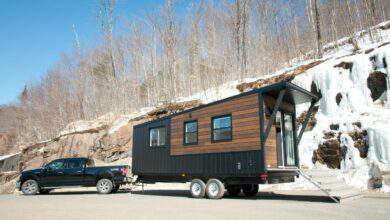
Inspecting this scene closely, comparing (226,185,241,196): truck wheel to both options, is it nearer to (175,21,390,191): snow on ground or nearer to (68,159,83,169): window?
(175,21,390,191): snow on ground

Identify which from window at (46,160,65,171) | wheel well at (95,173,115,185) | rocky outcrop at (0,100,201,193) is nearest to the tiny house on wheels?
wheel well at (95,173,115,185)

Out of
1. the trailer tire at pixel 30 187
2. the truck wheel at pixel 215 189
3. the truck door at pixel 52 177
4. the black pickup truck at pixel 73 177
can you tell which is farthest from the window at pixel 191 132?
the trailer tire at pixel 30 187

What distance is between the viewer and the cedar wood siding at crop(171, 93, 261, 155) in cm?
1083

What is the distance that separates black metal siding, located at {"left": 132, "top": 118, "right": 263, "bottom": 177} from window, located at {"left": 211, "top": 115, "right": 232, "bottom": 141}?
0.63 m

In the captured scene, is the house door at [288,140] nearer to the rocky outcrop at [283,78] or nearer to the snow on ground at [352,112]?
the snow on ground at [352,112]

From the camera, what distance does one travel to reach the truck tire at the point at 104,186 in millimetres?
14789

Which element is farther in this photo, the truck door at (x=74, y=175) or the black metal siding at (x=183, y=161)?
the truck door at (x=74, y=175)

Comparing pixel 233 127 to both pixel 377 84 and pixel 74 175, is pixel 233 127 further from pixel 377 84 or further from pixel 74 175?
pixel 377 84

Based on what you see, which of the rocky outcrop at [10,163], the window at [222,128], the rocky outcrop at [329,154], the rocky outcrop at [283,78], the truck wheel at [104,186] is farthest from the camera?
the rocky outcrop at [10,163]

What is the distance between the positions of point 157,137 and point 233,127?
440 cm

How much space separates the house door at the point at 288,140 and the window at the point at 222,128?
2.35 meters

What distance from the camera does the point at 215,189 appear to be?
37.6 ft

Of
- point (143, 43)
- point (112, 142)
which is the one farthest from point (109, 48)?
point (112, 142)

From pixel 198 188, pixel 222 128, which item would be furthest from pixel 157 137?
pixel 222 128
